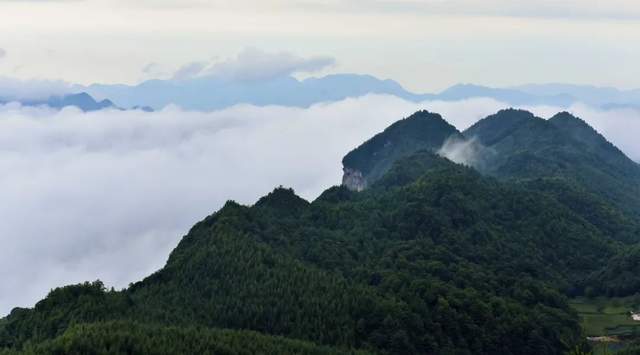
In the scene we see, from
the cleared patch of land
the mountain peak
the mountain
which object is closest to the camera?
the mountain

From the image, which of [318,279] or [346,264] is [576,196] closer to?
[346,264]

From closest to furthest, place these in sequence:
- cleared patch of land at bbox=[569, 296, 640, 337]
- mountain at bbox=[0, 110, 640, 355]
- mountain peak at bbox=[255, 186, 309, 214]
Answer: mountain at bbox=[0, 110, 640, 355], cleared patch of land at bbox=[569, 296, 640, 337], mountain peak at bbox=[255, 186, 309, 214]

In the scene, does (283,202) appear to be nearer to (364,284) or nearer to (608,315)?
(364,284)

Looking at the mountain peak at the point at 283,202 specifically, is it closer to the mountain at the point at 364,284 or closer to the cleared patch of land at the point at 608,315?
the mountain at the point at 364,284

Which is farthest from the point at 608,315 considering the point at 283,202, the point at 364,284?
the point at 283,202

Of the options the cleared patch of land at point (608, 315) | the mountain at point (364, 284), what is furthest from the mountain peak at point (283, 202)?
the cleared patch of land at point (608, 315)

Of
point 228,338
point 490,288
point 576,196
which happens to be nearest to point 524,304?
point 490,288

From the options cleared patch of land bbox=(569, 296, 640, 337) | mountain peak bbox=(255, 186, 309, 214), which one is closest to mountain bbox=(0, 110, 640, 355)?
mountain peak bbox=(255, 186, 309, 214)

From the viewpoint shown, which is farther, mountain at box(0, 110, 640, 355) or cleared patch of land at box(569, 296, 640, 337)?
cleared patch of land at box(569, 296, 640, 337)

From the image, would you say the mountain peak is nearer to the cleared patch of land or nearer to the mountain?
the mountain
